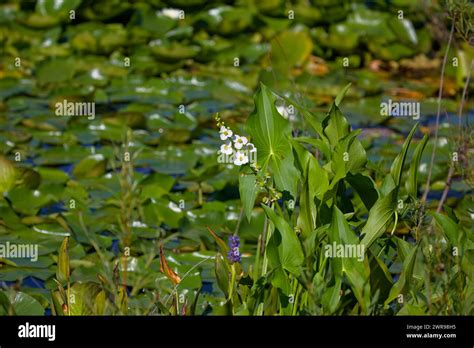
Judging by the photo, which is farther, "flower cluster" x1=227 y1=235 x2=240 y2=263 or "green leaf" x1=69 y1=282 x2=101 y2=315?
"green leaf" x1=69 y1=282 x2=101 y2=315

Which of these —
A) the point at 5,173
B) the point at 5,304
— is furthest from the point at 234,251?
the point at 5,173

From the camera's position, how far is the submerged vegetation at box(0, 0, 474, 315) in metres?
2.82

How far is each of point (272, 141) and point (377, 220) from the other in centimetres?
36

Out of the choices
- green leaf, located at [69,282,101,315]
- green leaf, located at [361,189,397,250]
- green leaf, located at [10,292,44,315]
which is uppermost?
green leaf, located at [361,189,397,250]

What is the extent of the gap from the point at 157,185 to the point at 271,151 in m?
1.57

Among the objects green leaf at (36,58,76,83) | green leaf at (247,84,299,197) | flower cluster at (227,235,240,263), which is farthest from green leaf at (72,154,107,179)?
flower cluster at (227,235,240,263)

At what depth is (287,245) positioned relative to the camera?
2.76 m

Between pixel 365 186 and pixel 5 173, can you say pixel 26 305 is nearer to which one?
pixel 365 186

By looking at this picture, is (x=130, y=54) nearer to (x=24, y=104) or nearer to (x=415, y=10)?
(x=24, y=104)

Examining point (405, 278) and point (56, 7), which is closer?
point (405, 278)

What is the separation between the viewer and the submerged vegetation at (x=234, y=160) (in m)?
2.82

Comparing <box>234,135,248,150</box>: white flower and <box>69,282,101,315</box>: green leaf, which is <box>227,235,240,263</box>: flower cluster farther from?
<box>69,282,101,315</box>: green leaf

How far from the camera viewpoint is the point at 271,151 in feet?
9.69
